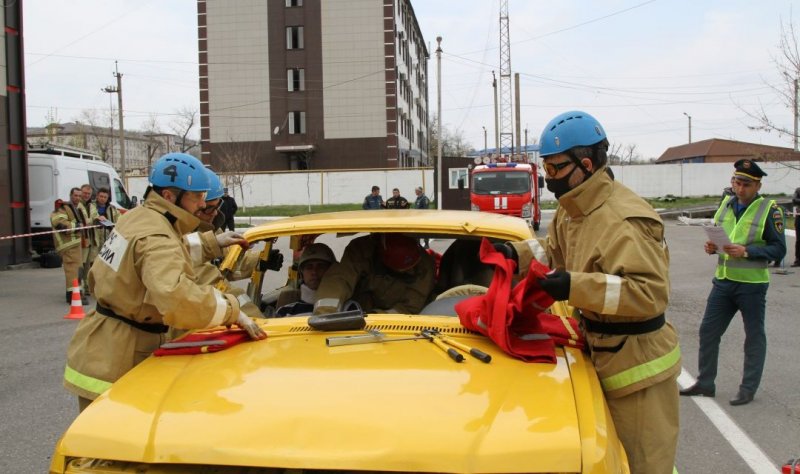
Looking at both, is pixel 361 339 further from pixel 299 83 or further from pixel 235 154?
pixel 299 83

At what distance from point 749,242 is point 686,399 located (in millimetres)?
1346

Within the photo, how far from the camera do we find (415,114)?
66625 mm

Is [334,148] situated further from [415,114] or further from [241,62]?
A: [415,114]

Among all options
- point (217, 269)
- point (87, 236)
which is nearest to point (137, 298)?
point (217, 269)

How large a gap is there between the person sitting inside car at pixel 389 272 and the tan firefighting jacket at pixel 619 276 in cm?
156

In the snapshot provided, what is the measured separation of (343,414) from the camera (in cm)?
212

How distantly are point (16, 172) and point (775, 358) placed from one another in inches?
571

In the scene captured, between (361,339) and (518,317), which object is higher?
(518,317)

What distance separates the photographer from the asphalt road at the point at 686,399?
4.29 metres

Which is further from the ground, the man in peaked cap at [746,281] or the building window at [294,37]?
the building window at [294,37]

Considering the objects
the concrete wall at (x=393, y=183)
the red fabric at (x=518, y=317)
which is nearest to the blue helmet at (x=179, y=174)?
the red fabric at (x=518, y=317)

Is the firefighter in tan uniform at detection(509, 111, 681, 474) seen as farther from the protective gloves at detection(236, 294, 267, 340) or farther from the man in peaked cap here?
the man in peaked cap

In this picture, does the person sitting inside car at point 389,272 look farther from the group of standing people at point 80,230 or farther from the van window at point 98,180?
the van window at point 98,180

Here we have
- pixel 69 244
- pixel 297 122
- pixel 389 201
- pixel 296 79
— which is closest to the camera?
pixel 69 244
